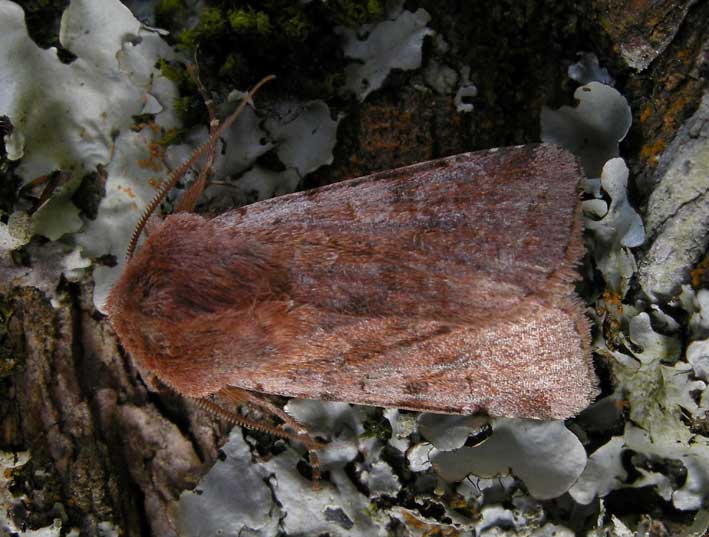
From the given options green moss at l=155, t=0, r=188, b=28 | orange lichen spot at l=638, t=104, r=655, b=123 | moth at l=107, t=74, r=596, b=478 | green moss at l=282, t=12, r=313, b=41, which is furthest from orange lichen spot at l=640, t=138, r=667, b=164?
green moss at l=155, t=0, r=188, b=28

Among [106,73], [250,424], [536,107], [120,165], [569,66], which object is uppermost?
[569,66]

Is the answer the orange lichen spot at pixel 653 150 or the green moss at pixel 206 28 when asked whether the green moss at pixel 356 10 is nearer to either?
the green moss at pixel 206 28

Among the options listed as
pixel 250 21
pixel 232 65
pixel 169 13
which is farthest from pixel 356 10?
pixel 169 13

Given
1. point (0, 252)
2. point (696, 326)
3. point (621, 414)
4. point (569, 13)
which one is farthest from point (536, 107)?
point (0, 252)

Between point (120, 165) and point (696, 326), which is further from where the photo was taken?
point (120, 165)

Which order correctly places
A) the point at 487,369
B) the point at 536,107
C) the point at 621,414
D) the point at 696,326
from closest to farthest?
1. the point at 696,326
2. the point at 487,369
3. the point at 621,414
4. the point at 536,107

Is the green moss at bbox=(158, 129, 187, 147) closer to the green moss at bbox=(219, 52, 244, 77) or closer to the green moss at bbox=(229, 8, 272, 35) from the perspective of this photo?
the green moss at bbox=(219, 52, 244, 77)

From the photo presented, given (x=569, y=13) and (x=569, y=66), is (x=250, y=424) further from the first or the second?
(x=569, y=13)
